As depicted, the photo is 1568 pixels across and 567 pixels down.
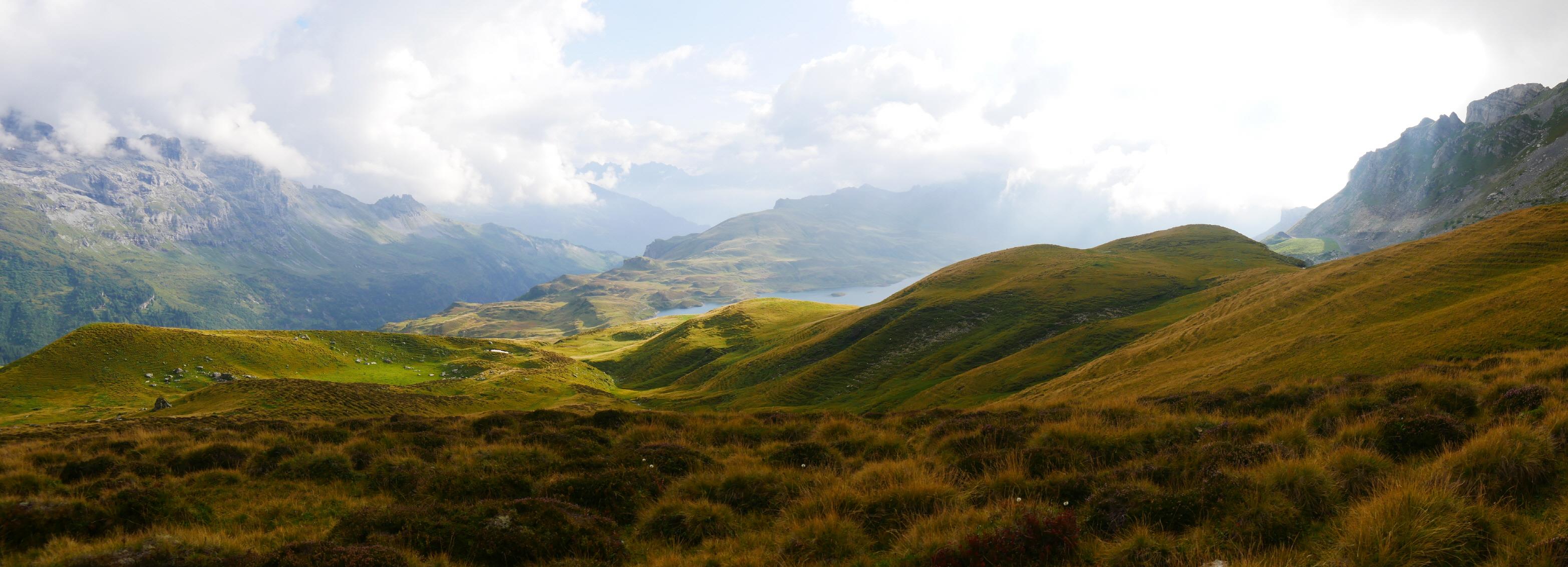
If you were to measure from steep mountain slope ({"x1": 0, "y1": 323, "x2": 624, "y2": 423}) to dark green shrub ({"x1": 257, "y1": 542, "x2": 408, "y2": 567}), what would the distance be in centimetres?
3293

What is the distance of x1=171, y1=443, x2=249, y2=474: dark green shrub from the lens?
14414 millimetres

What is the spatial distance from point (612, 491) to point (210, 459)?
35.9 ft

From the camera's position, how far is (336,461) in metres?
14.6

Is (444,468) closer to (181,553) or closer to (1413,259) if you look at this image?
(181,553)

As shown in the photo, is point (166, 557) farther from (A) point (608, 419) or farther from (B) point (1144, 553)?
(B) point (1144, 553)

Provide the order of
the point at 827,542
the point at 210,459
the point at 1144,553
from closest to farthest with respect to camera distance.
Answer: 1. the point at 1144,553
2. the point at 827,542
3. the point at 210,459

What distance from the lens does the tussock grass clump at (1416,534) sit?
21.2 ft

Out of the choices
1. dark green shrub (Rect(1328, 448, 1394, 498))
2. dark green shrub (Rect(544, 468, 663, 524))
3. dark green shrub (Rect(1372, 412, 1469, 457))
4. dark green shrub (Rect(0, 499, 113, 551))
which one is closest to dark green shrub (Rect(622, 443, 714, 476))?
dark green shrub (Rect(544, 468, 663, 524))

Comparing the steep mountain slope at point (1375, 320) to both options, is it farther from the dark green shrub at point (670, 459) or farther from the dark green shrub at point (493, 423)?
the dark green shrub at point (493, 423)

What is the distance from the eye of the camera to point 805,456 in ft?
47.0

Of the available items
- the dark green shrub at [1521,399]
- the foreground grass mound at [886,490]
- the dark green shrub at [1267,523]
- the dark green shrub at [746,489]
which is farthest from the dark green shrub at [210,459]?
the dark green shrub at [1521,399]

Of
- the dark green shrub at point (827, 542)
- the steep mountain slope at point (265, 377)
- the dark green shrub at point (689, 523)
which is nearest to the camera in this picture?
the dark green shrub at point (827, 542)

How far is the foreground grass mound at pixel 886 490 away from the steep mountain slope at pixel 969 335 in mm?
30992

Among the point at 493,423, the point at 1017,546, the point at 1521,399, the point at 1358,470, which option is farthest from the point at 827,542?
the point at 493,423
